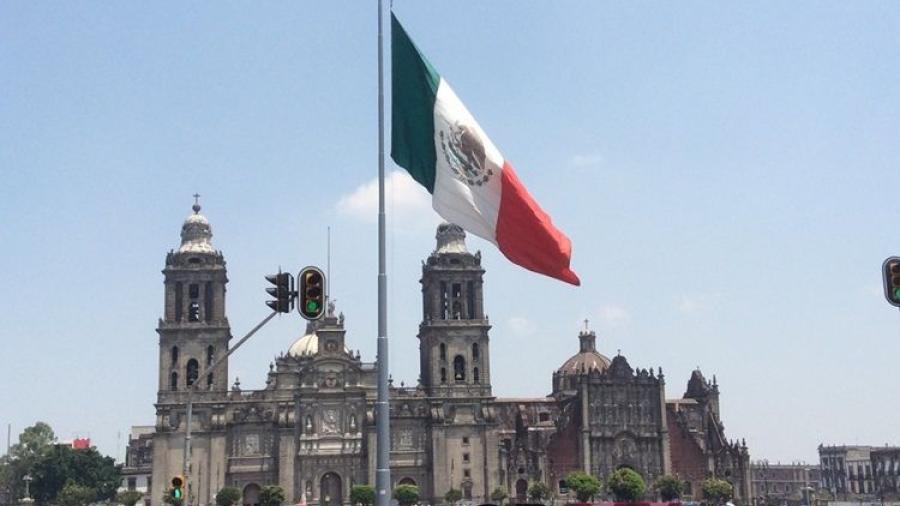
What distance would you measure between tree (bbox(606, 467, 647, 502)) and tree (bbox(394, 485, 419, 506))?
17.0 m

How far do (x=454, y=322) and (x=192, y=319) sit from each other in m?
24.0

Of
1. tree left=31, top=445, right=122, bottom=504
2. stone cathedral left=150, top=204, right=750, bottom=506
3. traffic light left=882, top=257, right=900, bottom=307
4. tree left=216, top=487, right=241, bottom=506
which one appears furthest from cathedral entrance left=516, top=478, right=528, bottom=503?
traffic light left=882, top=257, right=900, bottom=307

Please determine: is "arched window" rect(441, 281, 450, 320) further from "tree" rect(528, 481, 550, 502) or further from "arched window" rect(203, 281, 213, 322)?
"arched window" rect(203, 281, 213, 322)

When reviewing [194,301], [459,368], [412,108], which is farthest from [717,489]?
[412,108]

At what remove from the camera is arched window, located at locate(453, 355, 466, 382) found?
10394 centimetres

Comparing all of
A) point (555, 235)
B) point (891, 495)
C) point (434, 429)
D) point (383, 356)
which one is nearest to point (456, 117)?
point (555, 235)

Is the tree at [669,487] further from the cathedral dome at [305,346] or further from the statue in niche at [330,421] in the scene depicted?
the cathedral dome at [305,346]

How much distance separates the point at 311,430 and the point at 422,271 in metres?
18.6

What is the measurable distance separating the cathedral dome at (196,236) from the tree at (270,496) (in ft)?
77.5

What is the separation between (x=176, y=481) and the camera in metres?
27.7

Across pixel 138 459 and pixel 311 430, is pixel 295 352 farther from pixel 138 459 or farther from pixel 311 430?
pixel 138 459

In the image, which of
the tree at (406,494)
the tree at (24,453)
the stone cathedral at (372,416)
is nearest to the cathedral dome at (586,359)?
the stone cathedral at (372,416)

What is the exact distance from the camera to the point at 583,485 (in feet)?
307

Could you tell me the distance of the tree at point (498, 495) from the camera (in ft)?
328
